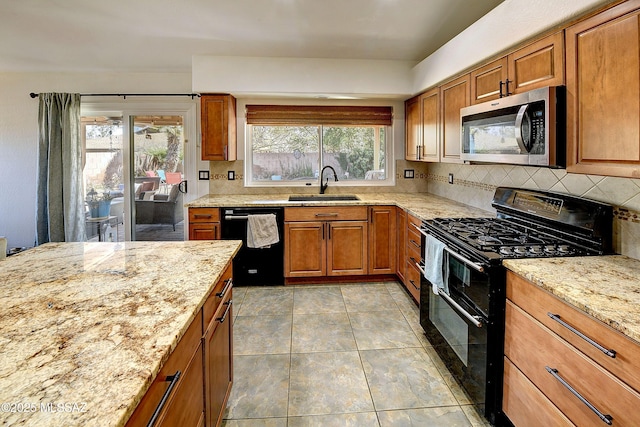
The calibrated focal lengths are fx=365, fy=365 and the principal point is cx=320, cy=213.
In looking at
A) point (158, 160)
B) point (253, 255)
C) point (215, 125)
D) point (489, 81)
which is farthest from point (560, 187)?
point (158, 160)

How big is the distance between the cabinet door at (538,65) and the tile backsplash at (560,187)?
0.57 meters

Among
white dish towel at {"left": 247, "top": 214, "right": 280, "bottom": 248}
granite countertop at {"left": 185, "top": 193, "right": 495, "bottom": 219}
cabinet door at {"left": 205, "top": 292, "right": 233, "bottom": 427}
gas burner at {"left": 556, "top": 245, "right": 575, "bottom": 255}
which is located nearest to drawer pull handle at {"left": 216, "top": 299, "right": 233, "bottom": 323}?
cabinet door at {"left": 205, "top": 292, "right": 233, "bottom": 427}

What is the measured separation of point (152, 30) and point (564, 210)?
3.25m

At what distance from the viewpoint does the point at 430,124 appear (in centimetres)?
356

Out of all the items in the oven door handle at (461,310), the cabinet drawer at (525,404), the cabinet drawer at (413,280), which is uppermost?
the oven door handle at (461,310)

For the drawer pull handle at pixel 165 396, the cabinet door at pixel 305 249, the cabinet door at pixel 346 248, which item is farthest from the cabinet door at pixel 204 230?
the drawer pull handle at pixel 165 396

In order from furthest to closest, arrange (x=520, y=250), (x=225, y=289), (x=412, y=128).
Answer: (x=412, y=128)
(x=520, y=250)
(x=225, y=289)

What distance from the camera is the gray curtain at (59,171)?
4262 mm

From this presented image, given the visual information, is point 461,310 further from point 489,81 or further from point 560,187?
point 489,81

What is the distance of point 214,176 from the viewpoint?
4.30 m

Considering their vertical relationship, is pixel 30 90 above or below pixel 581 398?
above

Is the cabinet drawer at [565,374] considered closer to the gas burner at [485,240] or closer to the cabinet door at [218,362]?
the gas burner at [485,240]

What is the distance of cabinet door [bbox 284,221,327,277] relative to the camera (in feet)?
12.2

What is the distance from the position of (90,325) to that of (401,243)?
3.05 metres
